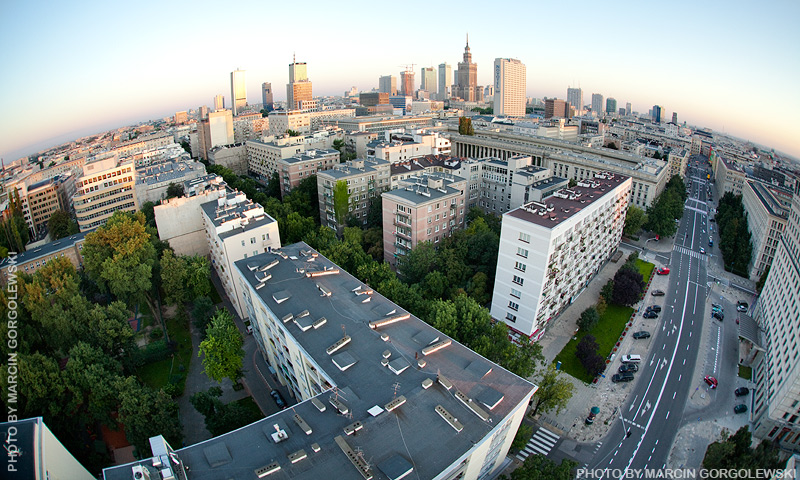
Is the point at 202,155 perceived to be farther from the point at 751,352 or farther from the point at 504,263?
the point at 751,352

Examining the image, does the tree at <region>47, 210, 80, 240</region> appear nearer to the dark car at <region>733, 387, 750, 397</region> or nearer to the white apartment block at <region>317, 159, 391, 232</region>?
the white apartment block at <region>317, 159, 391, 232</region>

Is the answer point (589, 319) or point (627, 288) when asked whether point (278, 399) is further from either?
point (627, 288)

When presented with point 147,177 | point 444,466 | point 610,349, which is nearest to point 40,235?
point 147,177

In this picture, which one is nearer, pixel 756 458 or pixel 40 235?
pixel 756 458

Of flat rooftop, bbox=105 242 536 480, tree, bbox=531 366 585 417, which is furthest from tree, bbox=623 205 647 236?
flat rooftop, bbox=105 242 536 480

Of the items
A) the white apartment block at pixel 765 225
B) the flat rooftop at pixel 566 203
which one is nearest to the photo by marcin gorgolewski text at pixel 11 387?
the flat rooftop at pixel 566 203

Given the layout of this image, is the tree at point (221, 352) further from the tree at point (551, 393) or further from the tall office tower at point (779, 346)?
the tall office tower at point (779, 346)
